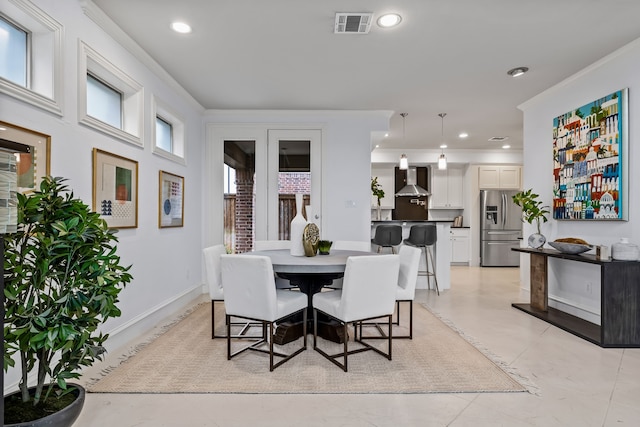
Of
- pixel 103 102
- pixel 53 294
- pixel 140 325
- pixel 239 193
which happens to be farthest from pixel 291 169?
pixel 53 294

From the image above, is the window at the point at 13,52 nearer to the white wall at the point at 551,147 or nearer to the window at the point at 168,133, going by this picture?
the window at the point at 168,133

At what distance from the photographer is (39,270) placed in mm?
1482

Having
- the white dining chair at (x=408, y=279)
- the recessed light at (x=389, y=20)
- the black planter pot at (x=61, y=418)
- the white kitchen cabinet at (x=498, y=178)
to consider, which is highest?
the recessed light at (x=389, y=20)

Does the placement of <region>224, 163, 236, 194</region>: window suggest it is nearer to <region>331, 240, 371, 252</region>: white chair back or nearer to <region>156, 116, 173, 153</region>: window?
<region>156, 116, 173, 153</region>: window

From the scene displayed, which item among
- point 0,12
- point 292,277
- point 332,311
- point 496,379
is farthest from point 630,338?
point 0,12

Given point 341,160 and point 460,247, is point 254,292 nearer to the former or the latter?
point 341,160

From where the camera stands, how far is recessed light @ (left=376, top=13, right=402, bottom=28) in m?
2.61

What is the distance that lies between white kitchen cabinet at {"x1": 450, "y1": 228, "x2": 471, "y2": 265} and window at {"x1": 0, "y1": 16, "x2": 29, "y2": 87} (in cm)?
747

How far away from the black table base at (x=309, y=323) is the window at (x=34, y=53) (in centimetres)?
204

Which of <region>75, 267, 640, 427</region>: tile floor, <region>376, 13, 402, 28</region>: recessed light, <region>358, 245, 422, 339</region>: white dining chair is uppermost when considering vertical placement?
<region>376, 13, 402, 28</region>: recessed light

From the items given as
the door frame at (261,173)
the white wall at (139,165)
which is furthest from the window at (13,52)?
the door frame at (261,173)

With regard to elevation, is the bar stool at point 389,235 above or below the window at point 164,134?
below

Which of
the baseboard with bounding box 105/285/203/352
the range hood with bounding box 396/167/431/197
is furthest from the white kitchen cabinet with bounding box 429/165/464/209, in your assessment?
the baseboard with bounding box 105/285/203/352

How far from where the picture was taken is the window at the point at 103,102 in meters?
2.87
